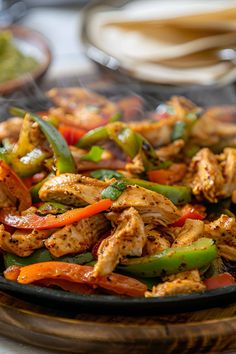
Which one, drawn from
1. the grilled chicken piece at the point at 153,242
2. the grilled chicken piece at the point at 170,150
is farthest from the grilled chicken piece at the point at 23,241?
the grilled chicken piece at the point at 170,150

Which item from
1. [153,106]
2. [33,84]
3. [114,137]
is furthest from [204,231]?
[33,84]

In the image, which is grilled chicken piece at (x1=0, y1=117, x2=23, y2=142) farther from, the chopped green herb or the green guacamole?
the green guacamole

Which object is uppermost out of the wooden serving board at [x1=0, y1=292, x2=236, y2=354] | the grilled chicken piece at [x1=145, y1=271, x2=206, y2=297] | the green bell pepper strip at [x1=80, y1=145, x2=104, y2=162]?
the green bell pepper strip at [x1=80, y1=145, x2=104, y2=162]

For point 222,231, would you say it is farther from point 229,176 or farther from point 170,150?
point 170,150

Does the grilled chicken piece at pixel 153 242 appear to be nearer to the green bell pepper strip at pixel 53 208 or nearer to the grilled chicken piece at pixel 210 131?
the green bell pepper strip at pixel 53 208

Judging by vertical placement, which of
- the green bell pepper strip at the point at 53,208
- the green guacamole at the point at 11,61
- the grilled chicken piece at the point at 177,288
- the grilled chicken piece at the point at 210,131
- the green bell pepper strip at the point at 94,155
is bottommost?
the green guacamole at the point at 11,61

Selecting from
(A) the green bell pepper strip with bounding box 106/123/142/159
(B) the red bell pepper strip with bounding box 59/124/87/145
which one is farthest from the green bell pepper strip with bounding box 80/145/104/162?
(B) the red bell pepper strip with bounding box 59/124/87/145

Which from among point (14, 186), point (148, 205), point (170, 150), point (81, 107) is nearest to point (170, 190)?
point (148, 205)
